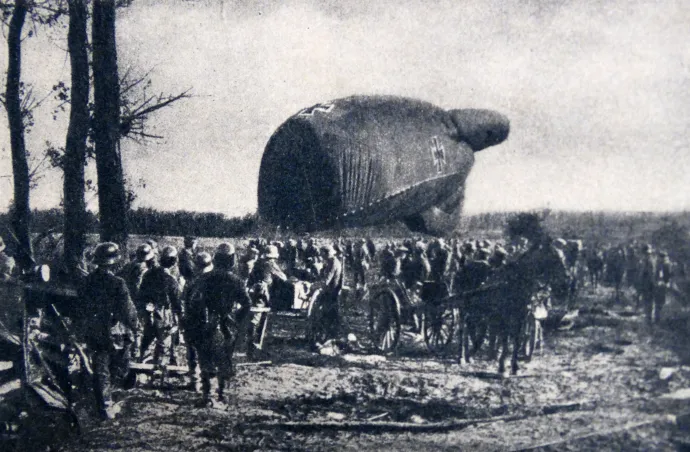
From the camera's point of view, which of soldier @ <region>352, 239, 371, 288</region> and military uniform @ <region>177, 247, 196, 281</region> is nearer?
military uniform @ <region>177, 247, 196, 281</region>

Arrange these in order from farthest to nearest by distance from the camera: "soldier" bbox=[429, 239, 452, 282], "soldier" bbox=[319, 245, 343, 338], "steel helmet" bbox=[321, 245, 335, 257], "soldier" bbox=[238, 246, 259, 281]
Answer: "soldier" bbox=[429, 239, 452, 282] → "soldier" bbox=[319, 245, 343, 338] → "steel helmet" bbox=[321, 245, 335, 257] → "soldier" bbox=[238, 246, 259, 281]

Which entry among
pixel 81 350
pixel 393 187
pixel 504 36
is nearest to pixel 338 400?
pixel 81 350

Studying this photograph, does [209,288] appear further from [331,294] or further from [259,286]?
[331,294]

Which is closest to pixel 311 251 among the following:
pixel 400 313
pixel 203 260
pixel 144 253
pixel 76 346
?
pixel 400 313

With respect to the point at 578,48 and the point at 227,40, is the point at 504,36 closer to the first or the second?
the point at 578,48

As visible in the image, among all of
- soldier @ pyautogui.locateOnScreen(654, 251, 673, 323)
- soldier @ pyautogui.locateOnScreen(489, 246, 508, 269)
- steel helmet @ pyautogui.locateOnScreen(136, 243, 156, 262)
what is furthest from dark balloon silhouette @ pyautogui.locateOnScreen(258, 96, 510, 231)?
soldier @ pyautogui.locateOnScreen(654, 251, 673, 323)

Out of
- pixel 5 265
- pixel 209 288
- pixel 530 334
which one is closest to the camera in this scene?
pixel 5 265

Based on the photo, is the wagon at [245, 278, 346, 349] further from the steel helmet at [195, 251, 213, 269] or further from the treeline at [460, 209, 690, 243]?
the treeline at [460, 209, 690, 243]
